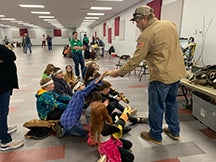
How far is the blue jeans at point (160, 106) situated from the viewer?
6.49ft

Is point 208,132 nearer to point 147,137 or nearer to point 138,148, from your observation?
point 147,137

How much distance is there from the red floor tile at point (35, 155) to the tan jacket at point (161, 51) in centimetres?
131

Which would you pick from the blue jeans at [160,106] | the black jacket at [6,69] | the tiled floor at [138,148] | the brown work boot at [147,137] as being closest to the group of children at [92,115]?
the tiled floor at [138,148]

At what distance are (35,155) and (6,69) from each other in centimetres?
101

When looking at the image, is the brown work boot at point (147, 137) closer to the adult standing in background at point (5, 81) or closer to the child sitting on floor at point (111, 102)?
the child sitting on floor at point (111, 102)

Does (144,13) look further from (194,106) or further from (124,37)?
(124,37)

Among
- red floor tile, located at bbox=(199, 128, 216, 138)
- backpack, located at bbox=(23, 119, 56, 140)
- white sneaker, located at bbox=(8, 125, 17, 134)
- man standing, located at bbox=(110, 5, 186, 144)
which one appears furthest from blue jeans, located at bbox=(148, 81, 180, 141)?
white sneaker, located at bbox=(8, 125, 17, 134)

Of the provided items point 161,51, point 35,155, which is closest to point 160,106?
point 161,51

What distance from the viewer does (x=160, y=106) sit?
204 cm

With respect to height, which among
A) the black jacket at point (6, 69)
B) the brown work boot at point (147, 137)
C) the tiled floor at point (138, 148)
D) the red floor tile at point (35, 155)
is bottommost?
the red floor tile at point (35, 155)

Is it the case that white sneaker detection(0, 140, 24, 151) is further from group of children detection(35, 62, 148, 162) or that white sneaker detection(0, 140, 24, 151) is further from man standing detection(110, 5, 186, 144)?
man standing detection(110, 5, 186, 144)

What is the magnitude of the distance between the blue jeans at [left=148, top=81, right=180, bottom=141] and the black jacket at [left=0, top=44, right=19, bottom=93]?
154 centimetres

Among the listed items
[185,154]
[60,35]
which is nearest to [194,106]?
[185,154]

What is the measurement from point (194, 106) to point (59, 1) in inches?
263
